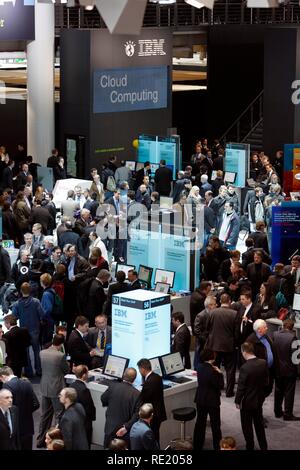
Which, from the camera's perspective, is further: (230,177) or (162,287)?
(230,177)

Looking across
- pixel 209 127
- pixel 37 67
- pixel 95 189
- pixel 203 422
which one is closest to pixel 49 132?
pixel 37 67

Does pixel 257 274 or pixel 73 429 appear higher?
pixel 257 274

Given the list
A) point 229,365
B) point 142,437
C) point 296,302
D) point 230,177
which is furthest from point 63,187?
point 142,437

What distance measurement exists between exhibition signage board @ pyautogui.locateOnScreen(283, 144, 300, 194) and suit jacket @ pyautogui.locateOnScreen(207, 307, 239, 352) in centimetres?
1092

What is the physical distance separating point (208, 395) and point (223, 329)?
1633 millimetres

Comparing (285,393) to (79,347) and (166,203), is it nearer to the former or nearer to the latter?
(79,347)

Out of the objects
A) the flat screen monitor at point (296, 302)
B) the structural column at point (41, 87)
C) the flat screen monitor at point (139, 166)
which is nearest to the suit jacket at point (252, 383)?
the flat screen monitor at point (296, 302)

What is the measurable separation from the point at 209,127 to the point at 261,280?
650 inches

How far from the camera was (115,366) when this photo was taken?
27.6 feet

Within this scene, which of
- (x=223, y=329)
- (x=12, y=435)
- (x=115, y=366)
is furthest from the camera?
(x=223, y=329)

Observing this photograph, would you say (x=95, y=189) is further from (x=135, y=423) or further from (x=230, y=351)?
(x=135, y=423)

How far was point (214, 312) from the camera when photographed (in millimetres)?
9742

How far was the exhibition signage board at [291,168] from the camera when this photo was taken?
66.7 feet

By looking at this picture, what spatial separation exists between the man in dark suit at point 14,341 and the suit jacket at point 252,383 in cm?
A: 227
